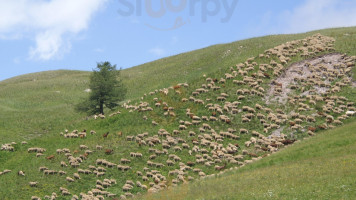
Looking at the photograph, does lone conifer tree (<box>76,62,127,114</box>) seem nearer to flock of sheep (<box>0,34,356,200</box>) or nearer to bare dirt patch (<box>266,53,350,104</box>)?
flock of sheep (<box>0,34,356,200</box>)

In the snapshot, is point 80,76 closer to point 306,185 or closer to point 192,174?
point 192,174

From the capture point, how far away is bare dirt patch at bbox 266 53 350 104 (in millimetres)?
56969

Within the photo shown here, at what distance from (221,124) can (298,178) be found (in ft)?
80.4

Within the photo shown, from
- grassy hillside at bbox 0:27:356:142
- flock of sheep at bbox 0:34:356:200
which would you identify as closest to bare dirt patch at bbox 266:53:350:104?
flock of sheep at bbox 0:34:356:200

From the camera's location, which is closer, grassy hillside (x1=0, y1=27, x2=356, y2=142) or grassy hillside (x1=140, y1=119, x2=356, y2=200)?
grassy hillside (x1=140, y1=119, x2=356, y2=200)

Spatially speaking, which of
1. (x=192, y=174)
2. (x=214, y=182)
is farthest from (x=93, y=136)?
(x=214, y=182)

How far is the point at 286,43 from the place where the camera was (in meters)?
71.9

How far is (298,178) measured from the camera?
2739 cm

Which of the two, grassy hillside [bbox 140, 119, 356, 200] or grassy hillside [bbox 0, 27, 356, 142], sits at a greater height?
grassy hillside [bbox 0, 27, 356, 142]

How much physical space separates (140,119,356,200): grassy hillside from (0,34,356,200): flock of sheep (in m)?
6.87

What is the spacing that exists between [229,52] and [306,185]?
58.8 meters

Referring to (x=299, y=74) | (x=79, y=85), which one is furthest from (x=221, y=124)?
(x=79, y=85)

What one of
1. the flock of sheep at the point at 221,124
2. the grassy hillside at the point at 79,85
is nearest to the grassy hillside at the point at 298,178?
the flock of sheep at the point at 221,124

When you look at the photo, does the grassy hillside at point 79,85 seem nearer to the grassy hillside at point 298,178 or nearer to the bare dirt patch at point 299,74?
the bare dirt patch at point 299,74
